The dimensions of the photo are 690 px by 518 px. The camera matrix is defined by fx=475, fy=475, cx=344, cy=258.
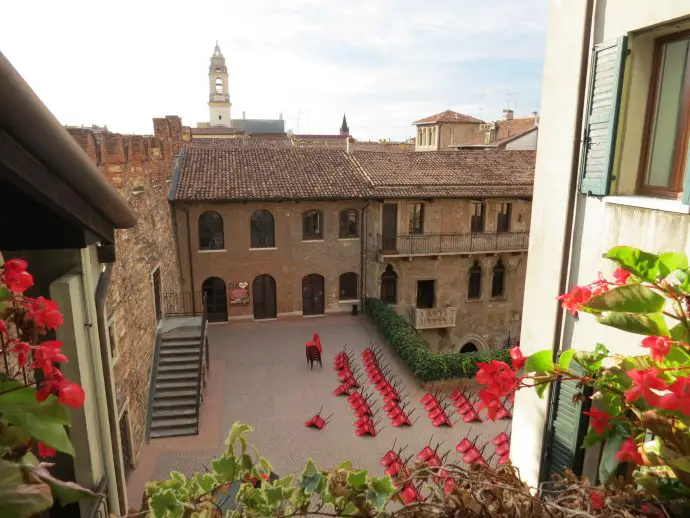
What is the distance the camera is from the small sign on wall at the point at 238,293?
20.5 meters

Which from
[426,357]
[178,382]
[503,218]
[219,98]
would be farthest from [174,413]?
[219,98]

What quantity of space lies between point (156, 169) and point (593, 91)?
47.0 feet

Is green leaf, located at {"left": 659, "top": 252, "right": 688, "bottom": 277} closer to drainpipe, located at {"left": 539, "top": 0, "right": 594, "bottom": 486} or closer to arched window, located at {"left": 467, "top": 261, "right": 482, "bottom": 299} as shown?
drainpipe, located at {"left": 539, "top": 0, "right": 594, "bottom": 486}

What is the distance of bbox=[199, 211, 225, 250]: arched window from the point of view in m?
19.9

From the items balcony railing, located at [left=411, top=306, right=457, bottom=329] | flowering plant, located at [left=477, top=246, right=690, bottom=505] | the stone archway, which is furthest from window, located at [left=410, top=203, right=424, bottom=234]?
flowering plant, located at [left=477, top=246, right=690, bottom=505]

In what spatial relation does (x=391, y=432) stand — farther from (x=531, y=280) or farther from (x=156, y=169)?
(x=156, y=169)

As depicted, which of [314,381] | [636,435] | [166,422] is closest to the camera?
[636,435]

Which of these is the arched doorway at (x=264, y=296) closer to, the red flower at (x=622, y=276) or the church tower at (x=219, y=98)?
the red flower at (x=622, y=276)

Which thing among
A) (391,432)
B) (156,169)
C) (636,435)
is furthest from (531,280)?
(156,169)

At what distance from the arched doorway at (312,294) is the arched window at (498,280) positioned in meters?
8.45

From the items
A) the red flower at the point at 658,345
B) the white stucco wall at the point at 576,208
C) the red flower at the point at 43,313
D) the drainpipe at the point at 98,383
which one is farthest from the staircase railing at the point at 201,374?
the red flower at the point at 658,345

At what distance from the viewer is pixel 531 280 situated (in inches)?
213

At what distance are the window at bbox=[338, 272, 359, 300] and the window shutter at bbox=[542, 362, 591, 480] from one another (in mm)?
16787

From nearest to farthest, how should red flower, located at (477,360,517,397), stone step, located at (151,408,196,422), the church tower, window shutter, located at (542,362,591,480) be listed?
red flower, located at (477,360,517,397) < window shutter, located at (542,362,591,480) < stone step, located at (151,408,196,422) < the church tower
